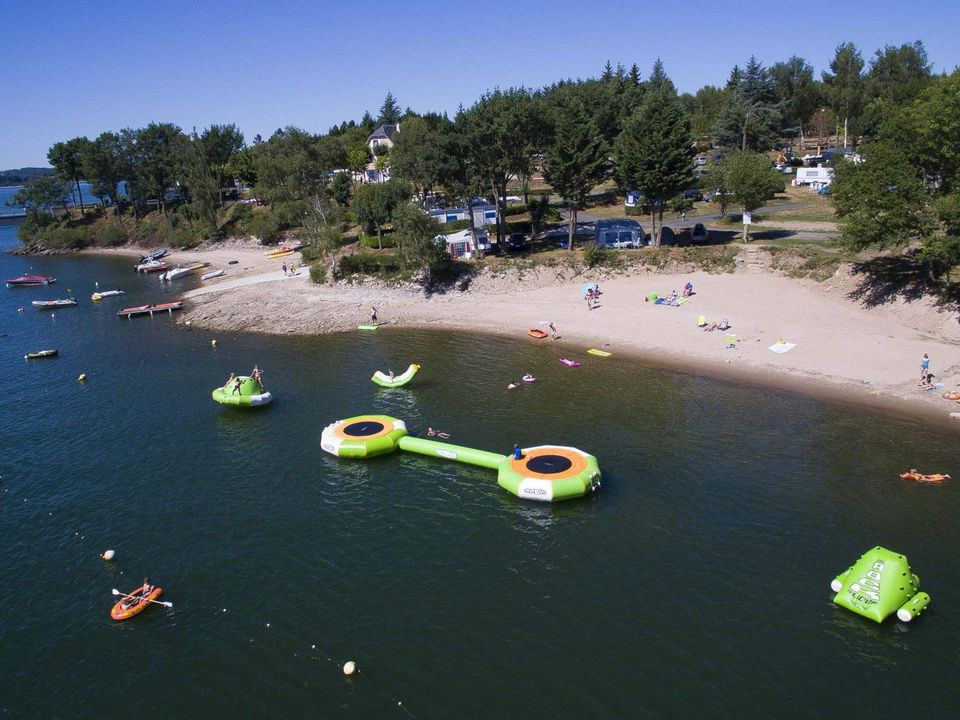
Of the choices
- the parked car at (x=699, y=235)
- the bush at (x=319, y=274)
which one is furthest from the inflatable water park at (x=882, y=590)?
the bush at (x=319, y=274)

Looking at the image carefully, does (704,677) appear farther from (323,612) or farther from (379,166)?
(379,166)

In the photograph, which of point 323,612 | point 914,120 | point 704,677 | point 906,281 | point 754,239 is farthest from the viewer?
point 754,239

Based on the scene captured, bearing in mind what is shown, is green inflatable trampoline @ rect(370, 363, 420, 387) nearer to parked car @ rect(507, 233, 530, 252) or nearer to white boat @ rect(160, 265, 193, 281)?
parked car @ rect(507, 233, 530, 252)

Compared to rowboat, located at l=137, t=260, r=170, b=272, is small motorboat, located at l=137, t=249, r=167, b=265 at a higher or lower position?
higher

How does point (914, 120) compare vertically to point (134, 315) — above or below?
above

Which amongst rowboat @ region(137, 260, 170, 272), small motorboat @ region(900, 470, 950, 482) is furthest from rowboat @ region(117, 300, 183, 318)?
small motorboat @ region(900, 470, 950, 482)

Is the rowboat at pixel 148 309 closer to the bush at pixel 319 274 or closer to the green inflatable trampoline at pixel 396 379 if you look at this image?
the bush at pixel 319 274

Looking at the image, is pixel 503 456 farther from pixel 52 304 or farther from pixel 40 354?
pixel 52 304

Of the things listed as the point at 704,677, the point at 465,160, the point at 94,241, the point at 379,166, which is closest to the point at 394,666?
the point at 704,677
